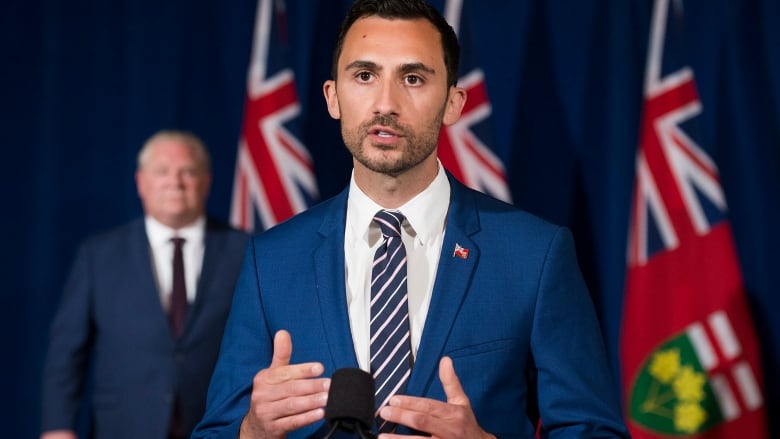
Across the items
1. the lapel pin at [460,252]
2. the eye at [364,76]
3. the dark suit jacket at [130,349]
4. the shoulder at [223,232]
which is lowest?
the dark suit jacket at [130,349]

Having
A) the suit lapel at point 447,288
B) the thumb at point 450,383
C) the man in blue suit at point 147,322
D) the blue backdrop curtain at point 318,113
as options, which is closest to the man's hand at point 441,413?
the thumb at point 450,383

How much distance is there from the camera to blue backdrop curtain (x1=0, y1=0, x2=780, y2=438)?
4574 mm

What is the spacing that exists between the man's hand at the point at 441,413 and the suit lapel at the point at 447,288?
133 mm

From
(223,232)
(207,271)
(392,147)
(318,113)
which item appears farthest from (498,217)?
(318,113)

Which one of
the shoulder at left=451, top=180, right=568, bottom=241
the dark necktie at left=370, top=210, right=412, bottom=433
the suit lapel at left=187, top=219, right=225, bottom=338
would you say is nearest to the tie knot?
the dark necktie at left=370, top=210, right=412, bottom=433

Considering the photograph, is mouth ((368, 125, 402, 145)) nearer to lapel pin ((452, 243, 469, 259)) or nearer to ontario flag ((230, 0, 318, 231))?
lapel pin ((452, 243, 469, 259))

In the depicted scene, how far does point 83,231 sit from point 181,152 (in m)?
1.38

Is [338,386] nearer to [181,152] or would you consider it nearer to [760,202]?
[181,152]

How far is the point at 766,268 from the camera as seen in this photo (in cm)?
454

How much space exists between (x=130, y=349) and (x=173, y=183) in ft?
1.96

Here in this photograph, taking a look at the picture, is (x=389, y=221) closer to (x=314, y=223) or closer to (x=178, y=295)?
(x=314, y=223)

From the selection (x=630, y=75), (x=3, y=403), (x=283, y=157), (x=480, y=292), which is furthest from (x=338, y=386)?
(x=3, y=403)

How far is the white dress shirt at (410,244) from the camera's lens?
64.6 inches

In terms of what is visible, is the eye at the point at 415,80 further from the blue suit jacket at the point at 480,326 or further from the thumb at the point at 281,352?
the thumb at the point at 281,352
